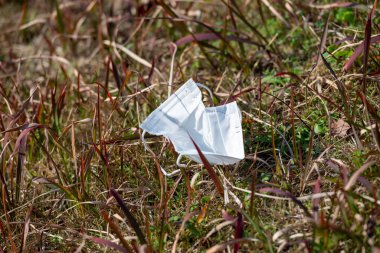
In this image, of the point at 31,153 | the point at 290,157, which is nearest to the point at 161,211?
the point at 290,157

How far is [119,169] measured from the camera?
2502mm

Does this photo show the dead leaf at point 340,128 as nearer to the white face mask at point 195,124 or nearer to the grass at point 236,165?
the grass at point 236,165

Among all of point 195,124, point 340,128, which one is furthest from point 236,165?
point 340,128

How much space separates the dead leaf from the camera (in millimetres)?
2365

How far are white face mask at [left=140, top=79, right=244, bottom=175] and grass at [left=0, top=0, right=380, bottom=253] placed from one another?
0.10 meters

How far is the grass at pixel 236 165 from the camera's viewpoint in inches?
77.0

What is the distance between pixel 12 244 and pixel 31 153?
740mm

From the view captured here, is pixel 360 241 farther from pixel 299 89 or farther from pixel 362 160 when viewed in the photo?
pixel 299 89

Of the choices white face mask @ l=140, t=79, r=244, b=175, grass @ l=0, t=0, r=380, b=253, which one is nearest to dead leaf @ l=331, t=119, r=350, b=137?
grass @ l=0, t=0, r=380, b=253

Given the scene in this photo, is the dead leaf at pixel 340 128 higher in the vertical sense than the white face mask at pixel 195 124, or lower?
lower

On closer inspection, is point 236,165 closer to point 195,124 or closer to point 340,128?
point 195,124

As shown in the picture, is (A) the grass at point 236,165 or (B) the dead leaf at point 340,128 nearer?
(A) the grass at point 236,165

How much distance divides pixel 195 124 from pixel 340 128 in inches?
22.6

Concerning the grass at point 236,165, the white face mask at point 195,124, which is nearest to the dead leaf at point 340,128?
the grass at point 236,165
